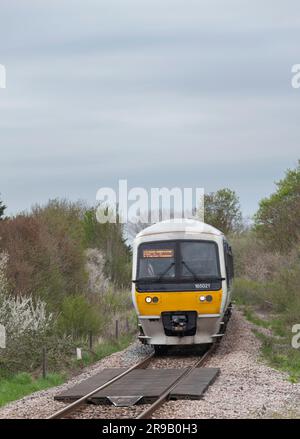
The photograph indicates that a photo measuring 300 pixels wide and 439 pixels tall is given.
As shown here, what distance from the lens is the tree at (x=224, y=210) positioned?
6731 cm

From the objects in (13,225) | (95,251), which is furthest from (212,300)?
(95,251)

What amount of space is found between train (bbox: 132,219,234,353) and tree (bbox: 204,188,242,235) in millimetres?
45704

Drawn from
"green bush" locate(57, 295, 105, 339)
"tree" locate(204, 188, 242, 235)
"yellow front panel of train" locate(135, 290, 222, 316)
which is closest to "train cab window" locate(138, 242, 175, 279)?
"yellow front panel of train" locate(135, 290, 222, 316)

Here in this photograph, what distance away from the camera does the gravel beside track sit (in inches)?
491

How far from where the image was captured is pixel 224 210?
68125mm

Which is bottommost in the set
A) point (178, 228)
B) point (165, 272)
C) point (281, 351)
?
point (281, 351)

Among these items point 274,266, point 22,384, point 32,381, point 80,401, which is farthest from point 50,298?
point 274,266

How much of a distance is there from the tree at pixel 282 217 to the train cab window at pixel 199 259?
929 inches

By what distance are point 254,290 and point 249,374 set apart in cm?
2714

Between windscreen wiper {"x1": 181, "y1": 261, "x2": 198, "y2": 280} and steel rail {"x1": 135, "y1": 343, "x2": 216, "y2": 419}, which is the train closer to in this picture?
windscreen wiper {"x1": 181, "y1": 261, "x2": 198, "y2": 280}

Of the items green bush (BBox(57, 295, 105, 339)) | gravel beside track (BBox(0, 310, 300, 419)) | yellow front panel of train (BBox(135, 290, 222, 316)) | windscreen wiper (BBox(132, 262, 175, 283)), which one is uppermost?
windscreen wiper (BBox(132, 262, 175, 283))

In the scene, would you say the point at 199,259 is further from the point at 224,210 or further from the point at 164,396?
the point at 224,210

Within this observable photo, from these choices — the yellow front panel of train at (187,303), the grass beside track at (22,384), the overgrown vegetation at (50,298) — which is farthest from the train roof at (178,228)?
the grass beside track at (22,384)

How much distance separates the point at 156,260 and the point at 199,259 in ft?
3.37
